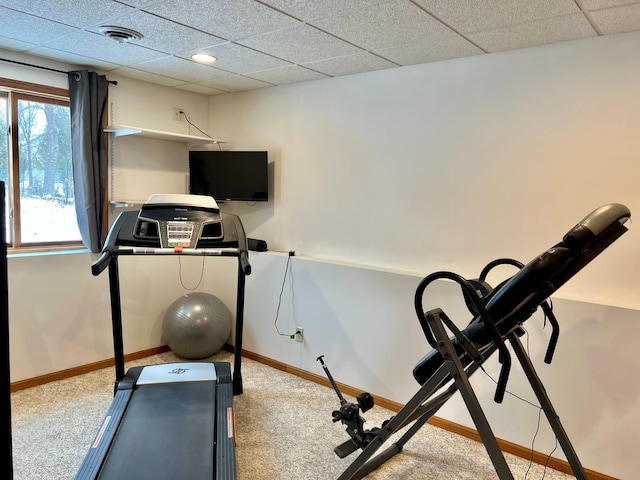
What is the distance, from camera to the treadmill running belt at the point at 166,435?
6.97ft

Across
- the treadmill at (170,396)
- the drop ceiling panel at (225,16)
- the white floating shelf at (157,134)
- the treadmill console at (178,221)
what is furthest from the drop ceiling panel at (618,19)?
the white floating shelf at (157,134)

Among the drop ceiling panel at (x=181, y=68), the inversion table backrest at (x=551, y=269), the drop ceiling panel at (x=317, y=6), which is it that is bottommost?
the inversion table backrest at (x=551, y=269)

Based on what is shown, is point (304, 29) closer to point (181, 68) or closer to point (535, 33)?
point (535, 33)

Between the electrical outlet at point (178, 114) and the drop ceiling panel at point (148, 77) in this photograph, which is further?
the electrical outlet at point (178, 114)

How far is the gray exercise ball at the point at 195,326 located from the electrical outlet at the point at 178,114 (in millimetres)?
1635

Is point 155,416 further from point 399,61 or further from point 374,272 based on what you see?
point 399,61

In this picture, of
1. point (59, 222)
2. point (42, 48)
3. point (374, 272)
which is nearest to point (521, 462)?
point (374, 272)

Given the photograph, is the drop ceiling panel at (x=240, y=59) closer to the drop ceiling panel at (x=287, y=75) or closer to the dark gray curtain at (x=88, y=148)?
the drop ceiling panel at (x=287, y=75)

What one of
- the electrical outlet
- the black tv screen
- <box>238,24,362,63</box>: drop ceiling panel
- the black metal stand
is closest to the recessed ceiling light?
<box>238,24,362,63</box>: drop ceiling panel

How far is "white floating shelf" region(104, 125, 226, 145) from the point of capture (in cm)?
367

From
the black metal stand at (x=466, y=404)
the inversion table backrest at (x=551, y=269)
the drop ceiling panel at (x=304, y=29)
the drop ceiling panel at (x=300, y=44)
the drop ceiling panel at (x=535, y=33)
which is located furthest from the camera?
the drop ceiling panel at (x=300, y=44)

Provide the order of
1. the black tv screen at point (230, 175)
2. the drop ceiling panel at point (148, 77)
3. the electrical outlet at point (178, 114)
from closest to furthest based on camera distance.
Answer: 1. the drop ceiling panel at point (148, 77)
2. the black tv screen at point (230, 175)
3. the electrical outlet at point (178, 114)

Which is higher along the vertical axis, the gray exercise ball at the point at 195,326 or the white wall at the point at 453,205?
the white wall at the point at 453,205

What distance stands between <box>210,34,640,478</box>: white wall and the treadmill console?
978 mm
